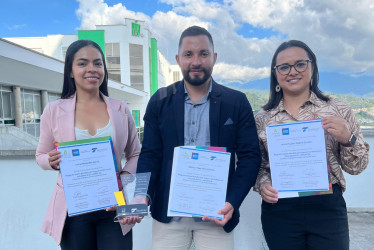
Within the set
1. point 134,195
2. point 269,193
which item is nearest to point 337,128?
point 269,193

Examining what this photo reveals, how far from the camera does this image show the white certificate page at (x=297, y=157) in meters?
1.64

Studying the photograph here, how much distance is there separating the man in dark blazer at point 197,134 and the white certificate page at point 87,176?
0.80 ft

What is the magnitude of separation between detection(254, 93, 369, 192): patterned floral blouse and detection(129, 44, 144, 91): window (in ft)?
110

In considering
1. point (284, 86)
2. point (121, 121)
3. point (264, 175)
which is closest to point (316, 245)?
point (264, 175)

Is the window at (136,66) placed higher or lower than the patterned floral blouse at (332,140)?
higher

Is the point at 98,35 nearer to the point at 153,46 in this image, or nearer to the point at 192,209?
the point at 153,46

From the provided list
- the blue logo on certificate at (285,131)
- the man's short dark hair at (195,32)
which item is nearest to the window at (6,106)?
the man's short dark hair at (195,32)

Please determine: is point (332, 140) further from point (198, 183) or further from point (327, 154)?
point (198, 183)

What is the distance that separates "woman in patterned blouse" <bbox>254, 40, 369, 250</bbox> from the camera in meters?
1.67

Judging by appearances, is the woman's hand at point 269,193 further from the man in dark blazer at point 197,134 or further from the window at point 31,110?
the window at point 31,110

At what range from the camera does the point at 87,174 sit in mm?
1706

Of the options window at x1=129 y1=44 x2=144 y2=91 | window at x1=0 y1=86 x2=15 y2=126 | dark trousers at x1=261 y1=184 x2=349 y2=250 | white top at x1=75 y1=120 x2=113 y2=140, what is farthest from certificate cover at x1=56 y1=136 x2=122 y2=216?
window at x1=129 y1=44 x2=144 y2=91

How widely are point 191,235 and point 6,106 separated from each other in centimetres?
1764

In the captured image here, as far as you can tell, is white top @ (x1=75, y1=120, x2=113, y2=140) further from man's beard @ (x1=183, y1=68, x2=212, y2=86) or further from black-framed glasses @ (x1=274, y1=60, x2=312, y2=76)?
black-framed glasses @ (x1=274, y1=60, x2=312, y2=76)
